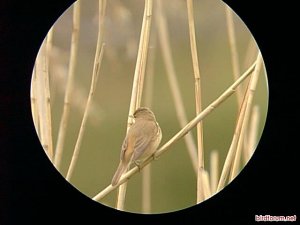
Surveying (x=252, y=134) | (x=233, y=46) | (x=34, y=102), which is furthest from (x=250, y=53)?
(x=34, y=102)

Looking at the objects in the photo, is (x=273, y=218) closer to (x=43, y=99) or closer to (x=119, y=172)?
(x=119, y=172)

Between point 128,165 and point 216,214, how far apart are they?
166 millimetres

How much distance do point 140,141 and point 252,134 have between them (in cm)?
18

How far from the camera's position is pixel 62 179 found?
3.10 ft

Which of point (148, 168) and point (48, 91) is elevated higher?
point (48, 91)

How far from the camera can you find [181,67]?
36.9 inches

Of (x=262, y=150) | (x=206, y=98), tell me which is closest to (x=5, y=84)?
(x=206, y=98)

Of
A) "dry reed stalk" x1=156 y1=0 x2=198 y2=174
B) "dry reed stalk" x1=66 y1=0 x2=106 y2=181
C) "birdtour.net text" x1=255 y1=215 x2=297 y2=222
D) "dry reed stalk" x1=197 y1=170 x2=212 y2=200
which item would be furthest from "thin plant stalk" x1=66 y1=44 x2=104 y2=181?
"birdtour.net text" x1=255 y1=215 x2=297 y2=222

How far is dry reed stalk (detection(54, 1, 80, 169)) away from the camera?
932 millimetres

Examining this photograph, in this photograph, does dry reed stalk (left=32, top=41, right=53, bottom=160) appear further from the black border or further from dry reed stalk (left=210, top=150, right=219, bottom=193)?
dry reed stalk (left=210, top=150, right=219, bottom=193)

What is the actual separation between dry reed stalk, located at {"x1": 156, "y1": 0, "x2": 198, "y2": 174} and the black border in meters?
0.09

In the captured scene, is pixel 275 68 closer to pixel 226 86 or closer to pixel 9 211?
pixel 226 86

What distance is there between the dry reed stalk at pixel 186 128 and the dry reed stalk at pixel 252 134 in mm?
50

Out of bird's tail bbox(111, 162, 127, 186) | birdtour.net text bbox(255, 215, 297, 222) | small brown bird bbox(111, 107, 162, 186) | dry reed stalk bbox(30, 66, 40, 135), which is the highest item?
dry reed stalk bbox(30, 66, 40, 135)
